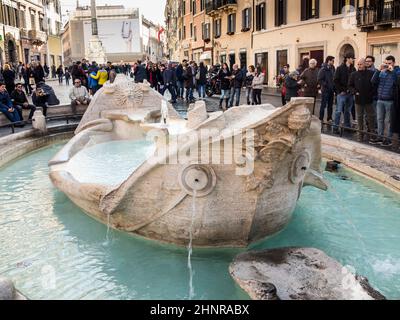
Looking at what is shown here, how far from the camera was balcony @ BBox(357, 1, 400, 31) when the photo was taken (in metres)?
16.3

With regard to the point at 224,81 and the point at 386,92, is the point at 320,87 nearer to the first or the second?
the point at 386,92

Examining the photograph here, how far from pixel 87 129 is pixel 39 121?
309 cm

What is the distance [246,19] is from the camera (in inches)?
1101

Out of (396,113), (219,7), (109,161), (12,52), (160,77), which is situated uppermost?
(219,7)

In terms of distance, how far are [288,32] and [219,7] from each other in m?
8.92

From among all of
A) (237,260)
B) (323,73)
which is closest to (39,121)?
(323,73)

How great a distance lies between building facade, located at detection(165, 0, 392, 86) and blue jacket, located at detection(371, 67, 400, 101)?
33.0ft

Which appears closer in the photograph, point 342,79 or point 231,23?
point 342,79

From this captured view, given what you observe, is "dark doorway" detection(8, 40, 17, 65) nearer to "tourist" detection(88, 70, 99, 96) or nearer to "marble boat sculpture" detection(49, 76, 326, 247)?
"tourist" detection(88, 70, 99, 96)

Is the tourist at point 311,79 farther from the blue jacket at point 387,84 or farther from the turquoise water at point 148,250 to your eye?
the turquoise water at point 148,250

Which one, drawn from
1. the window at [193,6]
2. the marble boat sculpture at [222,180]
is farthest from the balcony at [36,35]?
the marble boat sculpture at [222,180]

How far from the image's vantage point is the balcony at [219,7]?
29031 millimetres

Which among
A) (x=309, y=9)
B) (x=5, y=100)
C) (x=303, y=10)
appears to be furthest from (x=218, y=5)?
(x=5, y=100)
